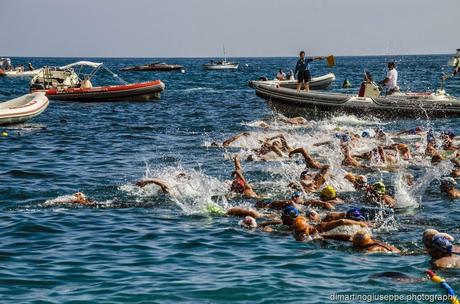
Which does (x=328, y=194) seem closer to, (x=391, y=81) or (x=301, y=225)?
(x=301, y=225)

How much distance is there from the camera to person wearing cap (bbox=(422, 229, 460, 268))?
10023 millimetres

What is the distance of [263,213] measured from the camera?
13.9m

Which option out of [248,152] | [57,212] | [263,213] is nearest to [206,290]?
[263,213]

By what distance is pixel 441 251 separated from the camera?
10.1 metres

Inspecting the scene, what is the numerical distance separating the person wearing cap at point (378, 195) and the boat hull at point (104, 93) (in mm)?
29368

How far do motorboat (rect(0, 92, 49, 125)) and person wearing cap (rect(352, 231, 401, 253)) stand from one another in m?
21.7

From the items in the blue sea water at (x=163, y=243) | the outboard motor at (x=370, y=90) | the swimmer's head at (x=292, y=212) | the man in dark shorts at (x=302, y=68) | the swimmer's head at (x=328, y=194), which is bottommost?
the blue sea water at (x=163, y=243)

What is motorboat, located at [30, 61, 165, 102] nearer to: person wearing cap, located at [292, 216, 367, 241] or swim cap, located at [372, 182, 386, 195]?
swim cap, located at [372, 182, 386, 195]

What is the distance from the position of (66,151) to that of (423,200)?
500 inches

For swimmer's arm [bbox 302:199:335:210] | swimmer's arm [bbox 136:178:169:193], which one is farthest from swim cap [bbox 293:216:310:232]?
swimmer's arm [bbox 136:178:169:193]

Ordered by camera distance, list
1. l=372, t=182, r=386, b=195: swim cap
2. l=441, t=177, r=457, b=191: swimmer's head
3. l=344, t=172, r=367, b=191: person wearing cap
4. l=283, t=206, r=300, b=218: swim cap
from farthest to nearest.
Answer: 1. l=344, t=172, r=367, b=191: person wearing cap
2. l=441, t=177, r=457, b=191: swimmer's head
3. l=372, t=182, r=386, b=195: swim cap
4. l=283, t=206, r=300, b=218: swim cap

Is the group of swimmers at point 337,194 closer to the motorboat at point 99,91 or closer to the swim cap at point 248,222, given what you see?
the swim cap at point 248,222

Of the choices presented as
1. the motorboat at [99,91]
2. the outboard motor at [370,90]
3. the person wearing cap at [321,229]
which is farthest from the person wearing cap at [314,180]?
the motorboat at [99,91]

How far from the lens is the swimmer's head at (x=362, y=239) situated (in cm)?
1124
